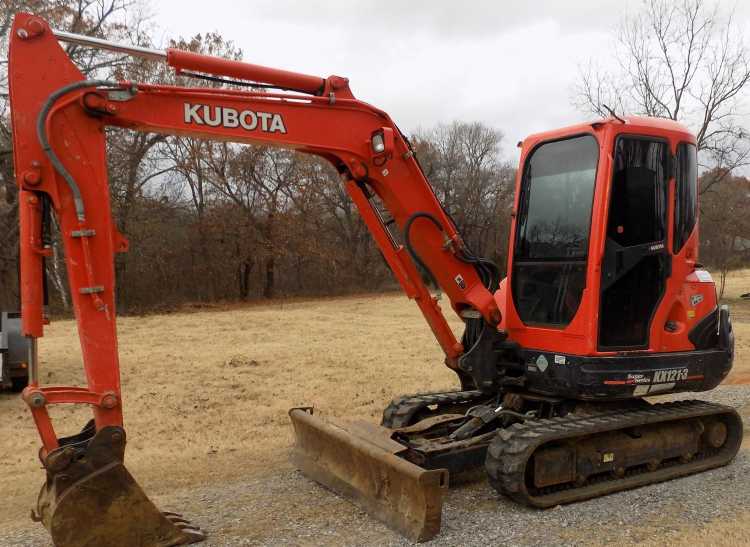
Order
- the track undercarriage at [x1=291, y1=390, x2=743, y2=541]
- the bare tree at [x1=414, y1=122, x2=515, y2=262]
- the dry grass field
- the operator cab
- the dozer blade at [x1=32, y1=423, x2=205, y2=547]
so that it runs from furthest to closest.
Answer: the bare tree at [x1=414, y1=122, x2=515, y2=262], the dry grass field, the operator cab, the track undercarriage at [x1=291, y1=390, x2=743, y2=541], the dozer blade at [x1=32, y1=423, x2=205, y2=547]

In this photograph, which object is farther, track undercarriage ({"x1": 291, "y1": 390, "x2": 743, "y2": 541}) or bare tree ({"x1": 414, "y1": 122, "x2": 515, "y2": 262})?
bare tree ({"x1": 414, "y1": 122, "x2": 515, "y2": 262})

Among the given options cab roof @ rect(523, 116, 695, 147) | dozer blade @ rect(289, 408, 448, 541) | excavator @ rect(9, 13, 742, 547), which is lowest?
dozer blade @ rect(289, 408, 448, 541)

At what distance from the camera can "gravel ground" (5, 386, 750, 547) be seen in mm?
4250

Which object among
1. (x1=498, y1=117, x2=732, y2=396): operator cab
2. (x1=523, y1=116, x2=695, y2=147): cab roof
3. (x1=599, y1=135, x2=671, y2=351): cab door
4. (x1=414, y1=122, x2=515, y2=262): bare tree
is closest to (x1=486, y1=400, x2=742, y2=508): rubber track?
(x1=498, y1=117, x2=732, y2=396): operator cab

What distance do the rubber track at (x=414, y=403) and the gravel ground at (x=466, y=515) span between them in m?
0.89

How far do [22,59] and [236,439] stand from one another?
4.29 meters

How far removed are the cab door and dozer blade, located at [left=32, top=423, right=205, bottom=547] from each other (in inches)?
137

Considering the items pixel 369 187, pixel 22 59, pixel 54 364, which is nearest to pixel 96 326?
pixel 22 59

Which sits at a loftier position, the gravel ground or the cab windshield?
the cab windshield

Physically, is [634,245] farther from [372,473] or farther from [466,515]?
[372,473]

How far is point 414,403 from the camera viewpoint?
19.3ft

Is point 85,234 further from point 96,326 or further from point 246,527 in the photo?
point 246,527

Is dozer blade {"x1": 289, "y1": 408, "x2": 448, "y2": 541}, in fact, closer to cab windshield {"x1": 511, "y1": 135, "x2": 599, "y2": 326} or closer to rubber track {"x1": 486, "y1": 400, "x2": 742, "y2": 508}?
rubber track {"x1": 486, "y1": 400, "x2": 742, "y2": 508}

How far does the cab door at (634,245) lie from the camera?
502 cm
